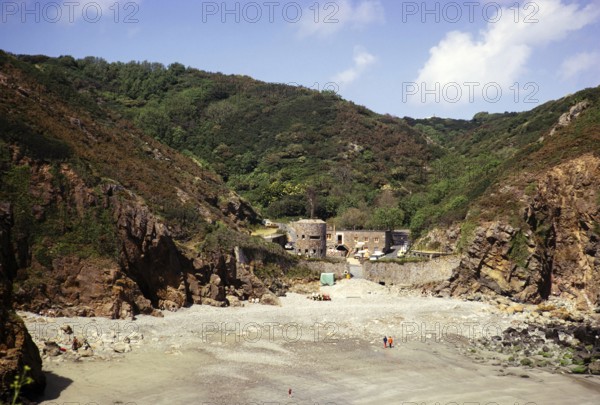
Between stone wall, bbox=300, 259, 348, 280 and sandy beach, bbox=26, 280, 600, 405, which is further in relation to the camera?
stone wall, bbox=300, 259, 348, 280

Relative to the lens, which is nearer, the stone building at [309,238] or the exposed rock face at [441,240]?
the exposed rock face at [441,240]

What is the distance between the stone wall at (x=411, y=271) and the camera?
1725 inches

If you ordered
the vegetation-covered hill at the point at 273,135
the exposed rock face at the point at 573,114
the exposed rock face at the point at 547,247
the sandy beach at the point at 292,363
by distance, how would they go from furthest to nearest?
the vegetation-covered hill at the point at 273,135 < the exposed rock face at the point at 573,114 < the exposed rock face at the point at 547,247 < the sandy beach at the point at 292,363

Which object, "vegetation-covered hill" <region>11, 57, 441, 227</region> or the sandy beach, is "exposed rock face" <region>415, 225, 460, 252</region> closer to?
the sandy beach

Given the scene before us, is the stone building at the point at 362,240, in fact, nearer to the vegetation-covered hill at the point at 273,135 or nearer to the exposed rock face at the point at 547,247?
the vegetation-covered hill at the point at 273,135

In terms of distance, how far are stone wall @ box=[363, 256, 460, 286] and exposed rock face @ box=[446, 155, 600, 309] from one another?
2.86 ft

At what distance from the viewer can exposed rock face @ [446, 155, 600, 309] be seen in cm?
4034

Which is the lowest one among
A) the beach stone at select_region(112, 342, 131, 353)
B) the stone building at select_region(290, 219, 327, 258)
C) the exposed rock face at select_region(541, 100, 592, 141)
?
the beach stone at select_region(112, 342, 131, 353)

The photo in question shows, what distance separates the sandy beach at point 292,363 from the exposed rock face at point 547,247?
604cm

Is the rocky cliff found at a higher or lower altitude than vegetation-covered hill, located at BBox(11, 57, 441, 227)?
lower

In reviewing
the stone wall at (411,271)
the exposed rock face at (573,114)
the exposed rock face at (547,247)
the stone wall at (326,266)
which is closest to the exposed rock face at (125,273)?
the stone wall at (326,266)

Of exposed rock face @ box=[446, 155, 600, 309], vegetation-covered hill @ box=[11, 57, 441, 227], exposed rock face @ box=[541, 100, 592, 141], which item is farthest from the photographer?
vegetation-covered hill @ box=[11, 57, 441, 227]

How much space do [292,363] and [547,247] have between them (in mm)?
23409

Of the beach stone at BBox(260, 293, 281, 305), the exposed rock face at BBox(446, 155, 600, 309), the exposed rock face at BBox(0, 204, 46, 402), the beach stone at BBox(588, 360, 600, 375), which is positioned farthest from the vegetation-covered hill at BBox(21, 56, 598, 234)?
the exposed rock face at BBox(0, 204, 46, 402)
